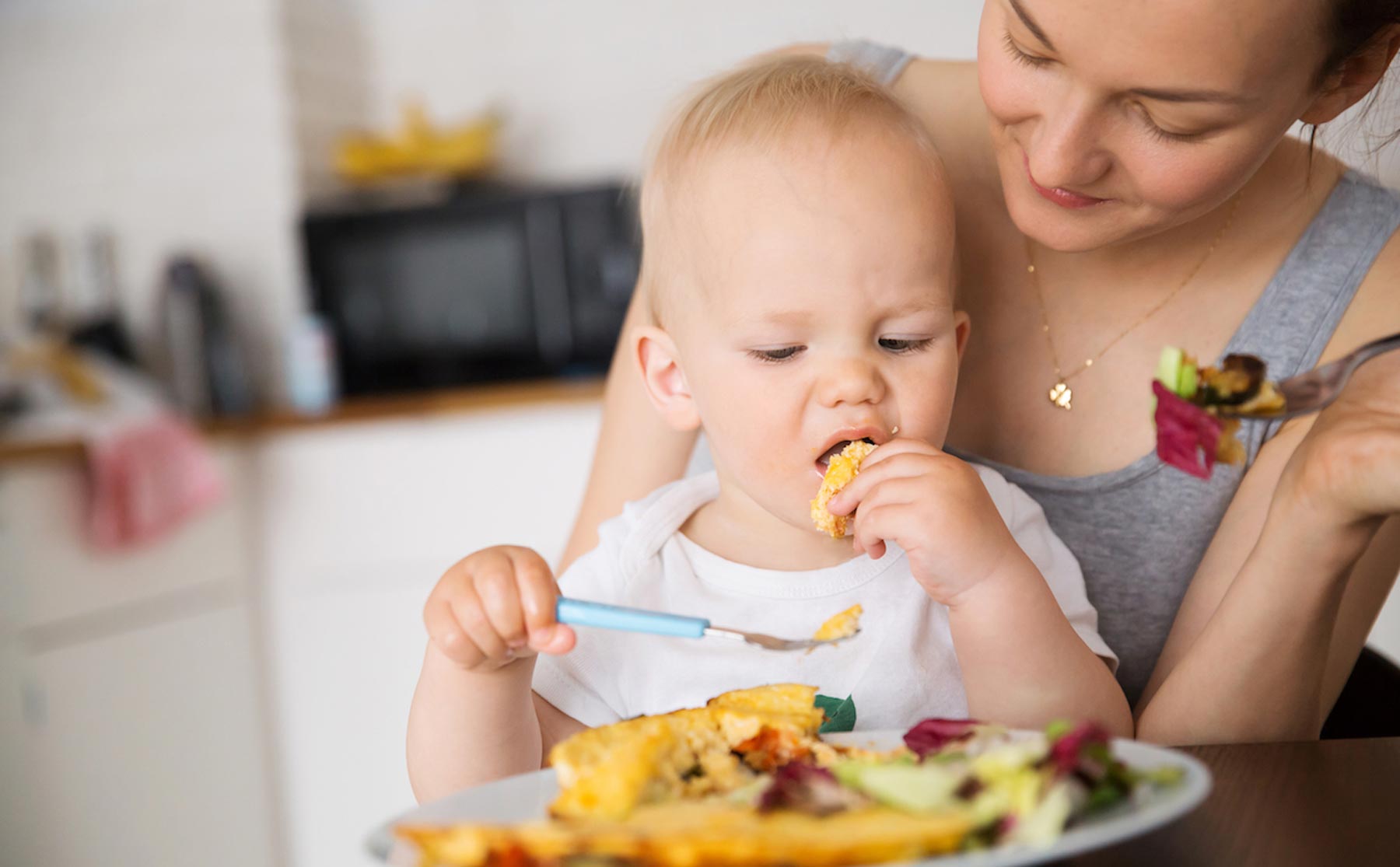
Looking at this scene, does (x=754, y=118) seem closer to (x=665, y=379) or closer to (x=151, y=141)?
(x=665, y=379)

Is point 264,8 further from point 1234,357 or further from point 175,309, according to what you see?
point 1234,357

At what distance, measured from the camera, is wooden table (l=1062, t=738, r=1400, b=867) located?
22.3 inches

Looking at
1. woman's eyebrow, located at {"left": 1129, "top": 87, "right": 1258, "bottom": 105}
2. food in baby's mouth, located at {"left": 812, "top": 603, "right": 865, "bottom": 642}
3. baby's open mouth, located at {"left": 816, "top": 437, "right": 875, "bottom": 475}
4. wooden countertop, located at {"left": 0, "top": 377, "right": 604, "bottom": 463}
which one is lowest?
wooden countertop, located at {"left": 0, "top": 377, "right": 604, "bottom": 463}

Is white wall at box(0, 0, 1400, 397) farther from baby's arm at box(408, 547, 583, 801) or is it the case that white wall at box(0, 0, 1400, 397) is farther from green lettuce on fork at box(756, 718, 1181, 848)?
green lettuce on fork at box(756, 718, 1181, 848)

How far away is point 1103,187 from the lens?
3.01 ft

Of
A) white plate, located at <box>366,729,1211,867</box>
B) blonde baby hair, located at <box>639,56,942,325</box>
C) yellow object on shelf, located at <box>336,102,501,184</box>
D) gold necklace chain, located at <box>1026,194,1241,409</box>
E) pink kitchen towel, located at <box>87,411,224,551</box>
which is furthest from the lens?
yellow object on shelf, located at <box>336,102,501,184</box>

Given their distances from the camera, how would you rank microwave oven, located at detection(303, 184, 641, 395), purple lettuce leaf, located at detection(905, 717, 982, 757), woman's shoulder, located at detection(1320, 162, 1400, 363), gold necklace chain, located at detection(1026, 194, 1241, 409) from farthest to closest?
microwave oven, located at detection(303, 184, 641, 395)
gold necklace chain, located at detection(1026, 194, 1241, 409)
woman's shoulder, located at detection(1320, 162, 1400, 363)
purple lettuce leaf, located at detection(905, 717, 982, 757)

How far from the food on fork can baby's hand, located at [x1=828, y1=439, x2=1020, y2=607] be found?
0.16 meters

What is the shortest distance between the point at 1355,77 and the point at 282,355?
280 centimetres

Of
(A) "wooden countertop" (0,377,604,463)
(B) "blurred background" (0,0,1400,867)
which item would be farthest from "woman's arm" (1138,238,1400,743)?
(A) "wooden countertop" (0,377,604,463)

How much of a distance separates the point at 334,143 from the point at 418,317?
66 cm

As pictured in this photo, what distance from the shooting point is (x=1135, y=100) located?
33.5 inches

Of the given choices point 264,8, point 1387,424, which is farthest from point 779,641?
point 264,8

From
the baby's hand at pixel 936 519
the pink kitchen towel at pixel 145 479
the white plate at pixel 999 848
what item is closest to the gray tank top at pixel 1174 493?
the baby's hand at pixel 936 519
